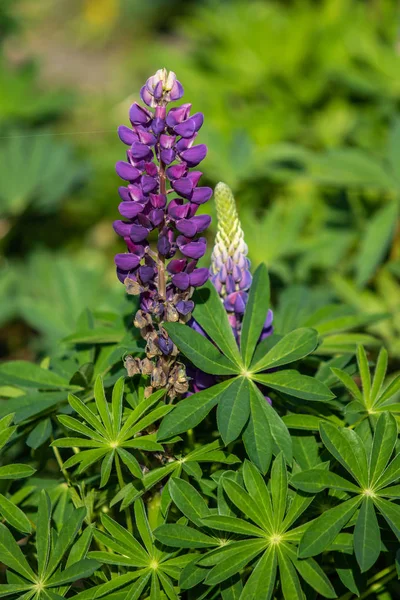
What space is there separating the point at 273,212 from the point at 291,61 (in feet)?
5.57

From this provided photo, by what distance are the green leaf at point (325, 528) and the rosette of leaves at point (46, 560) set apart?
390 millimetres

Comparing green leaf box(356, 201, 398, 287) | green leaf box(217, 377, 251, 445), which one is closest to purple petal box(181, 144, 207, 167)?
green leaf box(217, 377, 251, 445)

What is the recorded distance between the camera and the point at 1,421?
1457 mm

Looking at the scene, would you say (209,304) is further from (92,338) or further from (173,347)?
(92,338)

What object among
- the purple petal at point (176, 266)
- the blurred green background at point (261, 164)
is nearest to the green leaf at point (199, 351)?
the purple petal at point (176, 266)

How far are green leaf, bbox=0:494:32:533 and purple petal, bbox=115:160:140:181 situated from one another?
26.7 inches

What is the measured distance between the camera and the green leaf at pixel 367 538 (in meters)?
1.19

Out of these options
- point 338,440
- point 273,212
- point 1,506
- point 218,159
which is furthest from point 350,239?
point 1,506

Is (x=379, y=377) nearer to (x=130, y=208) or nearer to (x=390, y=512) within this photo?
(x=390, y=512)

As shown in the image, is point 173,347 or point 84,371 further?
point 84,371

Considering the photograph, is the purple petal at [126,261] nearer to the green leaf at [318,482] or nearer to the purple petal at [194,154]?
the purple petal at [194,154]

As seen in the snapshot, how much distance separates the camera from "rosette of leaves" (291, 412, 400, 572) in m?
1.25

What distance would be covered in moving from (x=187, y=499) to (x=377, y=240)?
156cm

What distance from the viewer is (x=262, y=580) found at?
127cm
